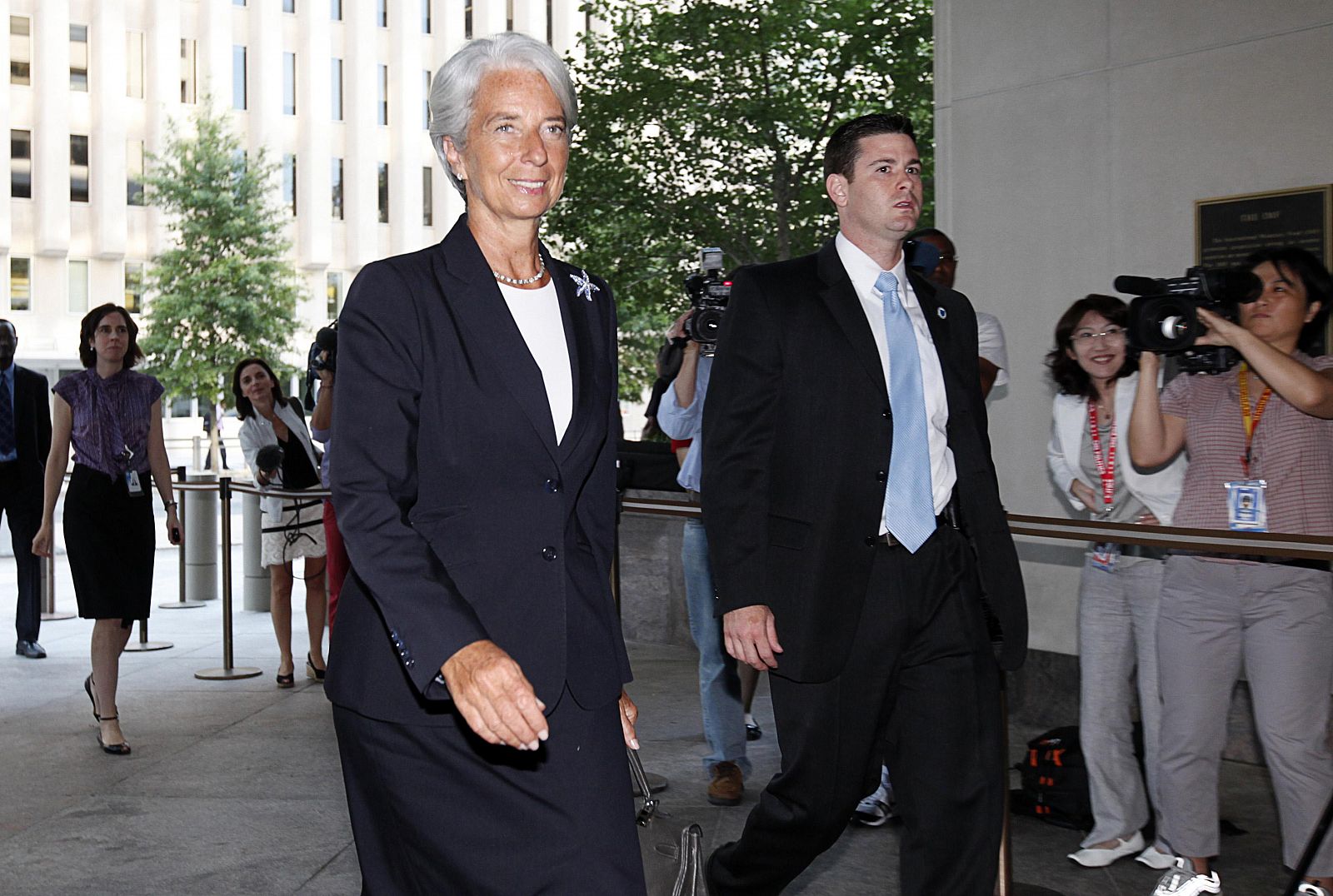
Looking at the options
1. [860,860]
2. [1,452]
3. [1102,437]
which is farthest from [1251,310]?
[1,452]

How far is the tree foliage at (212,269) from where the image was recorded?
4266cm

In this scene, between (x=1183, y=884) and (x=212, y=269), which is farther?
(x=212, y=269)

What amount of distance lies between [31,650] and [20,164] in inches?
1603

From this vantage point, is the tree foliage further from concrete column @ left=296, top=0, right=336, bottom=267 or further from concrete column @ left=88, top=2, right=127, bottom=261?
concrete column @ left=296, top=0, right=336, bottom=267

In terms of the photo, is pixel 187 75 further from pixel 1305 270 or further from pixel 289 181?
pixel 1305 270

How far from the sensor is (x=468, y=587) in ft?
A: 8.55

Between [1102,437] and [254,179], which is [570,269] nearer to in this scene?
[1102,437]

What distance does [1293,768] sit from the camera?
4.90 m

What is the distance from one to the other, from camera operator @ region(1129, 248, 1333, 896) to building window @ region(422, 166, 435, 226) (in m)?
51.4

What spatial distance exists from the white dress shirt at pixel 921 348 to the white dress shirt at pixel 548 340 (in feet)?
4.53

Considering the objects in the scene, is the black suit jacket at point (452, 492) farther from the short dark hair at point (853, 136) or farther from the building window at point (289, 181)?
the building window at point (289, 181)

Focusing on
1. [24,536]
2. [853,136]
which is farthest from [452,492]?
[24,536]

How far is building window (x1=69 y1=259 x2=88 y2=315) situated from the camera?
4812 centimetres

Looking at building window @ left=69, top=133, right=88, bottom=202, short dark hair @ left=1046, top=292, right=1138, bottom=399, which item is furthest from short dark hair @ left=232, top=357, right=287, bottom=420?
building window @ left=69, top=133, right=88, bottom=202
